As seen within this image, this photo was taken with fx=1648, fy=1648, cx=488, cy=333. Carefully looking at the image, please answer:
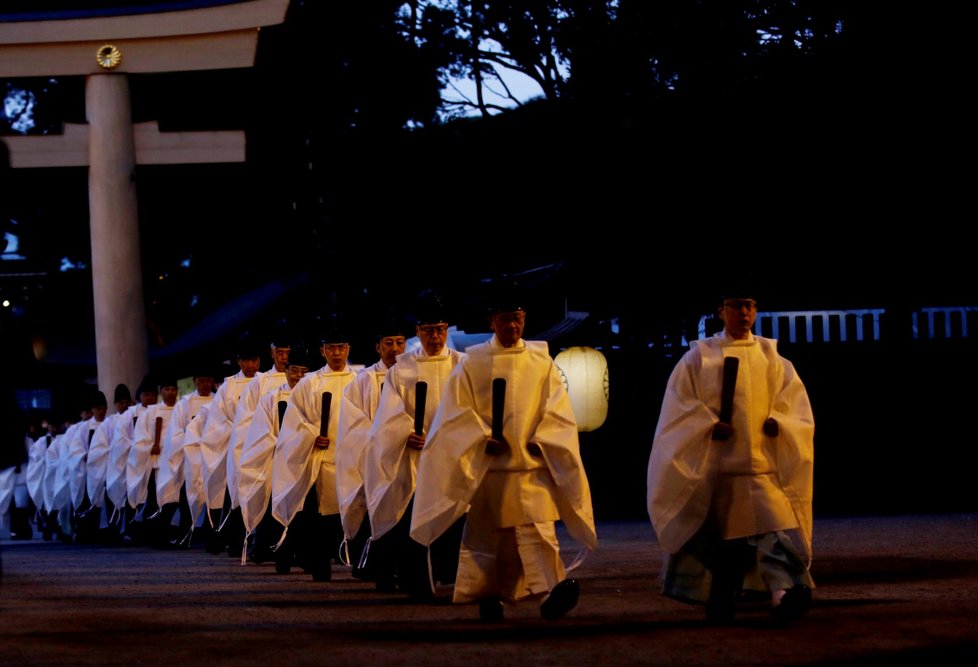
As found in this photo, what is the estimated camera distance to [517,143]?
26266 mm

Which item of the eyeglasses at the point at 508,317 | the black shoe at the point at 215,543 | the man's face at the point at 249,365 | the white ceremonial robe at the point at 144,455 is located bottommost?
the black shoe at the point at 215,543

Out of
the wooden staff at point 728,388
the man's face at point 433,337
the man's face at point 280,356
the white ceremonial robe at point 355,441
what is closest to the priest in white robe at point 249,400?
the man's face at point 280,356

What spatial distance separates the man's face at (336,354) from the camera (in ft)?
47.4

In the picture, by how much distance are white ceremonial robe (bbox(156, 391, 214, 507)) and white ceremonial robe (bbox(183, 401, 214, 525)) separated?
1.87ft

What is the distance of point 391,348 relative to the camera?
1302 centimetres

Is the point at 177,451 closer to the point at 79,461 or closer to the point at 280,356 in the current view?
the point at 280,356

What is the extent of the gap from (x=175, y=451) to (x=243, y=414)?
10.6 ft

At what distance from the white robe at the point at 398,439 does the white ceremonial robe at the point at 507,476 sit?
63.0 inches

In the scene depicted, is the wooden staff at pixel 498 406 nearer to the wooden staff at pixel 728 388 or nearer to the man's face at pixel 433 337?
the wooden staff at pixel 728 388

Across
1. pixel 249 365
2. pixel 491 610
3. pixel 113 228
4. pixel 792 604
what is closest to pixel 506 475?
pixel 491 610

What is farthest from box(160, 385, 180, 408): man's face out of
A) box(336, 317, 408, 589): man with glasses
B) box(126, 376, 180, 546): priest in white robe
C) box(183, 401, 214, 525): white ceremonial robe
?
box(336, 317, 408, 589): man with glasses

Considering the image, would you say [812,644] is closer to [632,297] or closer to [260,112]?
[632,297]

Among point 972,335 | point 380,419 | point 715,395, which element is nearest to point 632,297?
point 972,335

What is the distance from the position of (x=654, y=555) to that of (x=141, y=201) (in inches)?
888
